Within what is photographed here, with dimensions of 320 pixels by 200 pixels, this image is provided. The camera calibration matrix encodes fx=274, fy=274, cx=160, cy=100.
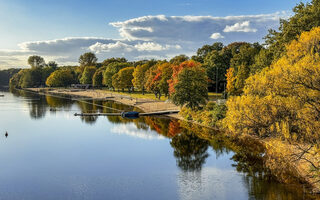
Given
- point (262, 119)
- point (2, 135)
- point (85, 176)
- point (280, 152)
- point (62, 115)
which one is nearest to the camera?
point (280, 152)

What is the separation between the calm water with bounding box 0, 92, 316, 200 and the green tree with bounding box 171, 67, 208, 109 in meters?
7.55

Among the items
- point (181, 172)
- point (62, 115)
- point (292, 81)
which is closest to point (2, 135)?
point (62, 115)

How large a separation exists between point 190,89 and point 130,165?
3083 centimetres

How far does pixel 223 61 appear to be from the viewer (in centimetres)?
9750

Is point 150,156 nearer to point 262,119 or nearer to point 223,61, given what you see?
point 262,119

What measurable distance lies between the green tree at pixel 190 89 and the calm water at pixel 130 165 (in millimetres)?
7549

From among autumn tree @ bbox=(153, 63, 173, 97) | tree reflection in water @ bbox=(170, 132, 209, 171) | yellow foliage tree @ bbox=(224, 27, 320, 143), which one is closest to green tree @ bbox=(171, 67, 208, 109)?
tree reflection in water @ bbox=(170, 132, 209, 171)

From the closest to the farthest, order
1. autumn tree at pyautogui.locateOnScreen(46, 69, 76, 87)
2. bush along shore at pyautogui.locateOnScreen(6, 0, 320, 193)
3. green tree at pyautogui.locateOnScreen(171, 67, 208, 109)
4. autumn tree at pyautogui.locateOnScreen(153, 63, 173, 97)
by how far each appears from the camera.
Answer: bush along shore at pyautogui.locateOnScreen(6, 0, 320, 193)
green tree at pyautogui.locateOnScreen(171, 67, 208, 109)
autumn tree at pyautogui.locateOnScreen(153, 63, 173, 97)
autumn tree at pyautogui.locateOnScreen(46, 69, 76, 87)

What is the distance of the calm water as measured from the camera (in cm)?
2475

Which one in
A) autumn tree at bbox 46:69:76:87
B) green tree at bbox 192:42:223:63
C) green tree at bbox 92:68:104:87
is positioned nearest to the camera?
green tree at bbox 192:42:223:63

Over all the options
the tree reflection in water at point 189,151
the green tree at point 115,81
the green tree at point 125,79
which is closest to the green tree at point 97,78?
the green tree at point 115,81

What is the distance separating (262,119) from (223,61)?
2689 inches

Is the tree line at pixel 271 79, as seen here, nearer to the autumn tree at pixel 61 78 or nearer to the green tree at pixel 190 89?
the green tree at pixel 190 89

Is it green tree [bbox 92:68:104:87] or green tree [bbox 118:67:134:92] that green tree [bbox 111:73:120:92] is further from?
green tree [bbox 92:68:104:87]
